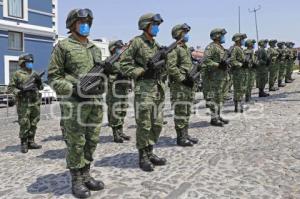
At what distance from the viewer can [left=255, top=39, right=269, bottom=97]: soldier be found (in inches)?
552

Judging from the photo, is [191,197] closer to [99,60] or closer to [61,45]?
[99,60]

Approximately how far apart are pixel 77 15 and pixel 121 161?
2524mm

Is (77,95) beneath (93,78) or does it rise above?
beneath

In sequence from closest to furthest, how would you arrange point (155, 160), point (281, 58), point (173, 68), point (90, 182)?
point (90, 182) < point (155, 160) < point (173, 68) < point (281, 58)

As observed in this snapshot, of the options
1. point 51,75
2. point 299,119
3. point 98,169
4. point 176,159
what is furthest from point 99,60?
point 299,119

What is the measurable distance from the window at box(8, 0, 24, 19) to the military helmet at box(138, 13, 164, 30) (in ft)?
73.2

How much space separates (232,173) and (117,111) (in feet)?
10.6

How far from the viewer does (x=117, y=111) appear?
7.78m

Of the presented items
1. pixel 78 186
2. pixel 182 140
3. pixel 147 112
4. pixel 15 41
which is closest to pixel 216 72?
pixel 182 140

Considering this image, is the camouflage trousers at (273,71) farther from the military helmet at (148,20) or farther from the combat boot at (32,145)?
the military helmet at (148,20)

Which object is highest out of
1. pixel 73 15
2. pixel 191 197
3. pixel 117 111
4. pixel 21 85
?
pixel 73 15

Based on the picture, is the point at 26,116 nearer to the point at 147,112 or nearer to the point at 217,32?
the point at 147,112

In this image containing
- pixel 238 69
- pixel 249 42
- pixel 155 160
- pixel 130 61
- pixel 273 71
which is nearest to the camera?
pixel 130 61

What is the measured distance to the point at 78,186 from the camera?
14.6ft
